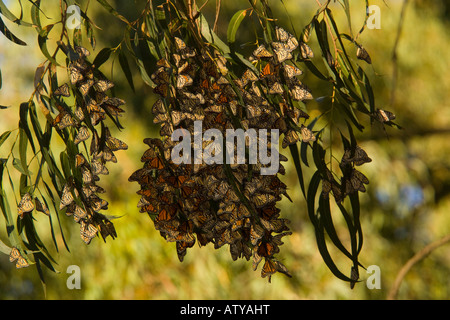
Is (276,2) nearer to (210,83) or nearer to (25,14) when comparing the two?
(25,14)

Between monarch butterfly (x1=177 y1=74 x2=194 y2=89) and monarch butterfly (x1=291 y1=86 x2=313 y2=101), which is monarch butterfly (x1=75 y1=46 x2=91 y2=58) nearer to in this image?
monarch butterfly (x1=177 y1=74 x2=194 y2=89)

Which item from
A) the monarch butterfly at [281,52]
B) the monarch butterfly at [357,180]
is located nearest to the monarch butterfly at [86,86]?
the monarch butterfly at [281,52]

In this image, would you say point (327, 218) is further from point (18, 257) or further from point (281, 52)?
point (18, 257)

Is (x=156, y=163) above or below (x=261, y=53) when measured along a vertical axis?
below

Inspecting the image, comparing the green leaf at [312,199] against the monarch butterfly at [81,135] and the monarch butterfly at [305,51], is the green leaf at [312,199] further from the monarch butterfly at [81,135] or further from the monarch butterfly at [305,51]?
the monarch butterfly at [81,135]

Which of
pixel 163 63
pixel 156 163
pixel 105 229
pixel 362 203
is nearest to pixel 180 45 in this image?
pixel 163 63

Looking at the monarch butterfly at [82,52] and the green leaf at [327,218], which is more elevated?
the monarch butterfly at [82,52]
